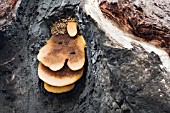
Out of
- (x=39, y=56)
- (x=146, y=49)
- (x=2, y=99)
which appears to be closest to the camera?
(x=146, y=49)

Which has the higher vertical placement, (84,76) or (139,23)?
(139,23)

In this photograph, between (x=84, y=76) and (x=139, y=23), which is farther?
(x=84, y=76)

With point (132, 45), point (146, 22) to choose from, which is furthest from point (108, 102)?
point (146, 22)

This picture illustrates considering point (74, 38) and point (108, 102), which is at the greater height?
point (74, 38)

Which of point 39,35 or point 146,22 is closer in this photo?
point 146,22

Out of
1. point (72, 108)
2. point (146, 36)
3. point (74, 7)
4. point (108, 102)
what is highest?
point (74, 7)

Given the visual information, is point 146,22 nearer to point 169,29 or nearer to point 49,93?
point 169,29

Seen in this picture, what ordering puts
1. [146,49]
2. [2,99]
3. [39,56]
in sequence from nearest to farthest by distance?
[146,49]
[39,56]
[2,99]

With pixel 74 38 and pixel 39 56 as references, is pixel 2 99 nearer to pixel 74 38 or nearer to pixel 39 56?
pixel 39 56
